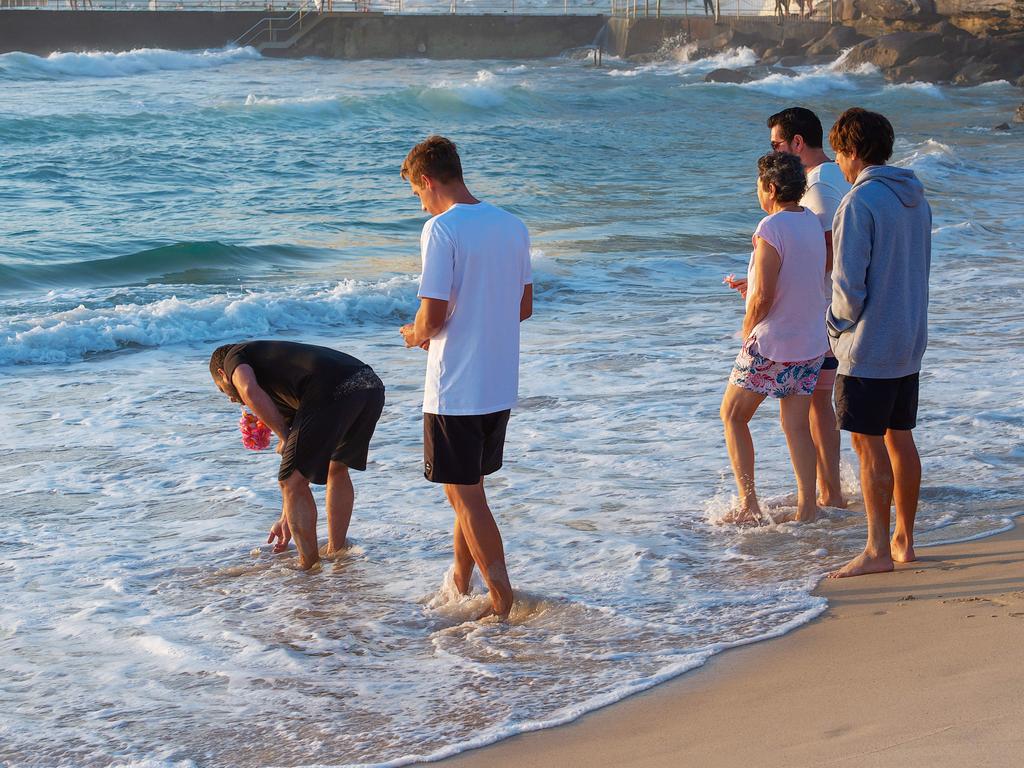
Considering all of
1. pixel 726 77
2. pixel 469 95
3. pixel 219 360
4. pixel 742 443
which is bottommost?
pixel 742 443

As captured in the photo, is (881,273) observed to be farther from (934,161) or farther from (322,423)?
(934,161)

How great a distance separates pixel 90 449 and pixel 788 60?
46.1 m

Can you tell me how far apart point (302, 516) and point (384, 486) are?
1273mm

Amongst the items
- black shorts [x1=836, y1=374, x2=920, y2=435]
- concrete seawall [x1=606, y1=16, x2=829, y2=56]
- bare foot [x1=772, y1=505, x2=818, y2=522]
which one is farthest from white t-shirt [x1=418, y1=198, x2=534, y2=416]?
concrete seawall [x1=606, y1=16, x2=829, y2=56]

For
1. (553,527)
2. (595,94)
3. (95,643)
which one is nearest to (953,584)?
(553,527)

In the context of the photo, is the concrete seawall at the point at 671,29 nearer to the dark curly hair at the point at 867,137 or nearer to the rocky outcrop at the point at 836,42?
the rocky outcrop at the point at 836,42

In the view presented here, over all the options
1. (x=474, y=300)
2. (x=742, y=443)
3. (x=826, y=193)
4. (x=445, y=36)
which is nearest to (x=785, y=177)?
(x=826, y=193)

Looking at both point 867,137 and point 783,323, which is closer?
point 867,137

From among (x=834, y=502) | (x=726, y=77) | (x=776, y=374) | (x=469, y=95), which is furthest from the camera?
(x=726, y=77)

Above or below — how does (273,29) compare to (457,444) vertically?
above

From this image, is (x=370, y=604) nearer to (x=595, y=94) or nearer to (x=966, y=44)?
(x=595, y=94)

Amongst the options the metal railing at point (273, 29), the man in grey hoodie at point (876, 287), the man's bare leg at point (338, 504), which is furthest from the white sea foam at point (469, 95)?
the man in grey hoodie at point (876, 287)

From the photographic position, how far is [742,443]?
5.04 meters

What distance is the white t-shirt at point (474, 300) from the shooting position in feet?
Answer: 12.7
